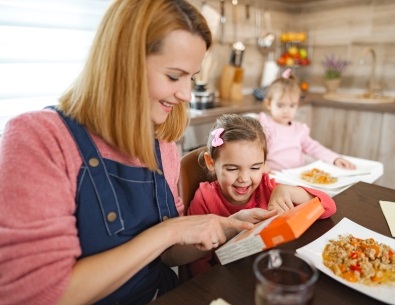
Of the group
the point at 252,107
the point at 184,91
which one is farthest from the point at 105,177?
the point at 252,107

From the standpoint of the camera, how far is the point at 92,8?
1.99 metres

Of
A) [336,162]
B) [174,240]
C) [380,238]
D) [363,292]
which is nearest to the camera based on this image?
[363,292]

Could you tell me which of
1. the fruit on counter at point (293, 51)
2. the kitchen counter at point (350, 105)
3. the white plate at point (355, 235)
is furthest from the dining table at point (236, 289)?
the fruit on counter at point (293, 51)

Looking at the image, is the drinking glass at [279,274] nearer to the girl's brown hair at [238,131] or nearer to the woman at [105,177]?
the woman at [105,177]

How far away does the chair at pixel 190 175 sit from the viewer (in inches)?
47.3

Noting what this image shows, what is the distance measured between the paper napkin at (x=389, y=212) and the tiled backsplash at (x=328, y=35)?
6.49 feet

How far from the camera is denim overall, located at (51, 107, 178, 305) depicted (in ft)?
2.43

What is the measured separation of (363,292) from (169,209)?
0.52m

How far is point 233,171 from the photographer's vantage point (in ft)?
3.83

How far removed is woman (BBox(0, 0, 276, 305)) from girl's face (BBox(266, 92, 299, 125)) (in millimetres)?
1336

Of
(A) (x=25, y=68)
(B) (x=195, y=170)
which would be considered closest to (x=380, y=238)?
(B) (x=195, y=170)

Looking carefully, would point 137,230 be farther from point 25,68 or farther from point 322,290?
point 25,68

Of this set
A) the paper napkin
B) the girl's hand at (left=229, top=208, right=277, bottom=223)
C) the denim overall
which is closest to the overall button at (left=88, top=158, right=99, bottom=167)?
the denim overall

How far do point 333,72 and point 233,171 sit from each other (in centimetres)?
260
